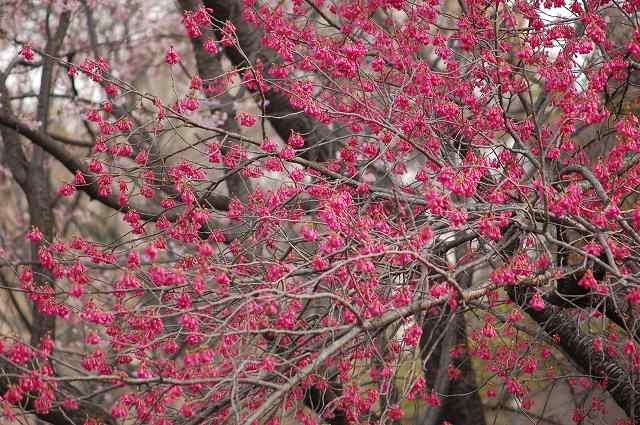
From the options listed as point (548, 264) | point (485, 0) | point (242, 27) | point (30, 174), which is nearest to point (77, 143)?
point (30, 174)

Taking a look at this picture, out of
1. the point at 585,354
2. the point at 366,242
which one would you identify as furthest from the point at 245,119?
the point at 585,354

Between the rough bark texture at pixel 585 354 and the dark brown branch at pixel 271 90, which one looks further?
the dark brown branch at pixel 271 90

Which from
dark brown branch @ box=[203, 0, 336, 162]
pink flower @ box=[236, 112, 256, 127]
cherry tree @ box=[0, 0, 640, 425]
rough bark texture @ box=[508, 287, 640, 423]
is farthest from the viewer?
dark brown branch @ box=[203, 0, 336, 162]

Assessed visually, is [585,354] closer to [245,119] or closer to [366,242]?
[366,242]

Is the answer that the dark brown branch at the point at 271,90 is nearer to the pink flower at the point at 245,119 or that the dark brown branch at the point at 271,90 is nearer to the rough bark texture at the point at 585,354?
the pink flower at the point at 245,119

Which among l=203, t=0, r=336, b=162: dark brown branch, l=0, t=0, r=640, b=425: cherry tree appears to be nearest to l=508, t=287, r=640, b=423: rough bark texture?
l=0, t=0, r=640, b=425: cherry tree

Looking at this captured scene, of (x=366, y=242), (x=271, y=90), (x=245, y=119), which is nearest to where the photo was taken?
(x=366, y=242)

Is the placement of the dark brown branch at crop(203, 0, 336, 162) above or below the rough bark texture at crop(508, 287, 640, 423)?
above

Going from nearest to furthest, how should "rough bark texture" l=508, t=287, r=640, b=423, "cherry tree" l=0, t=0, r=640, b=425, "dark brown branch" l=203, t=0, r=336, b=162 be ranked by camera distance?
"cherry tree" l=0, t=0, r=640, b=425, "rough bark texture" l=508, t=287, r=640, b=423, "dark brown branch" l=203, t=0, r=336, b=162

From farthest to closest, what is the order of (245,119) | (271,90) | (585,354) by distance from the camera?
1. (271,90)
2. (585,354)
3. (245,119)

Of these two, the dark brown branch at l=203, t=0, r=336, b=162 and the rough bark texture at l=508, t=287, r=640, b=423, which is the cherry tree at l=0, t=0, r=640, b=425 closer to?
the rough bark texture at l=508, t=287, r=640, b=423

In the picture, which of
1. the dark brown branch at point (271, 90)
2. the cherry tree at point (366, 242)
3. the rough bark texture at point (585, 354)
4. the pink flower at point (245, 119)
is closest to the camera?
the cherry tree at point (366, 242)

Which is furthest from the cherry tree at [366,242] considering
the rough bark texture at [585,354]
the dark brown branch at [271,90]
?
the dark brown branch at [271,90]

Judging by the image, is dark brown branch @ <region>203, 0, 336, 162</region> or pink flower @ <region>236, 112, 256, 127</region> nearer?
pink flower @ <region>236, 112, 256, 127</region>
